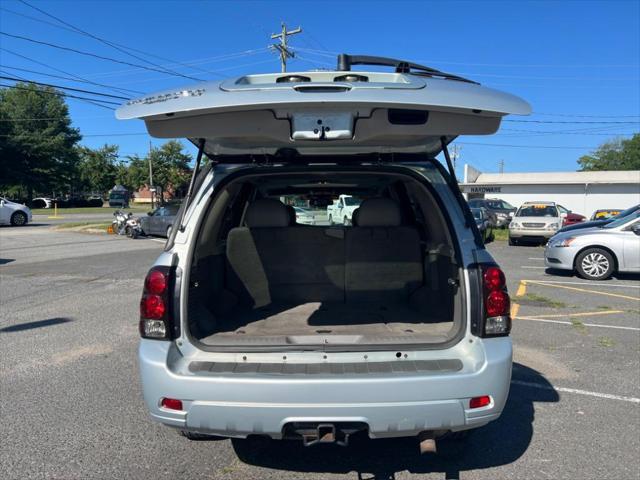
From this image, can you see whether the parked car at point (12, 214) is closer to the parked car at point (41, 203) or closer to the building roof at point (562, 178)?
the building roof at point (562, 178)

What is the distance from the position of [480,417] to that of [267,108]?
6.10 ft

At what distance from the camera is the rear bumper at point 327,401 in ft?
8.12

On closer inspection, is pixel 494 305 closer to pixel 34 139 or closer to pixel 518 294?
pixel 518 294

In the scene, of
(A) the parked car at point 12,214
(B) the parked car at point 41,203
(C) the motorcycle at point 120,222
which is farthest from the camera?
(B) the parked car at point 41,203

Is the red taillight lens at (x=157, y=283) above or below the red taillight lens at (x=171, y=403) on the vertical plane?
above

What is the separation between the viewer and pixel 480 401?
258 centimetres

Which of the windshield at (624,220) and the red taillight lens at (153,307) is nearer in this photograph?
the red taillight lens at (153,307)

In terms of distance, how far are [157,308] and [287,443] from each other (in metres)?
1.34


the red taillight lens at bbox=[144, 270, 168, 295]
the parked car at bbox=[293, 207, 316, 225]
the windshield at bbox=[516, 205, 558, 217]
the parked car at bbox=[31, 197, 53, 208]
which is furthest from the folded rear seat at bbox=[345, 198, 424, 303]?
the parked car at bbox=[31, 197, 53, 208]

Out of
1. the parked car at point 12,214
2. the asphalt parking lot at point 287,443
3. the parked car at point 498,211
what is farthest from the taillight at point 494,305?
the parked car at point 12,214

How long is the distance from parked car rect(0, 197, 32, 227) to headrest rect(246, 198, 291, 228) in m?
26.9

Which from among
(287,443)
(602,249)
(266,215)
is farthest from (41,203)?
(287,443)

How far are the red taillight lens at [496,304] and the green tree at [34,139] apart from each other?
62.0 meters

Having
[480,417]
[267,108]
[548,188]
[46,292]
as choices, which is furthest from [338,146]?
[548,188]
